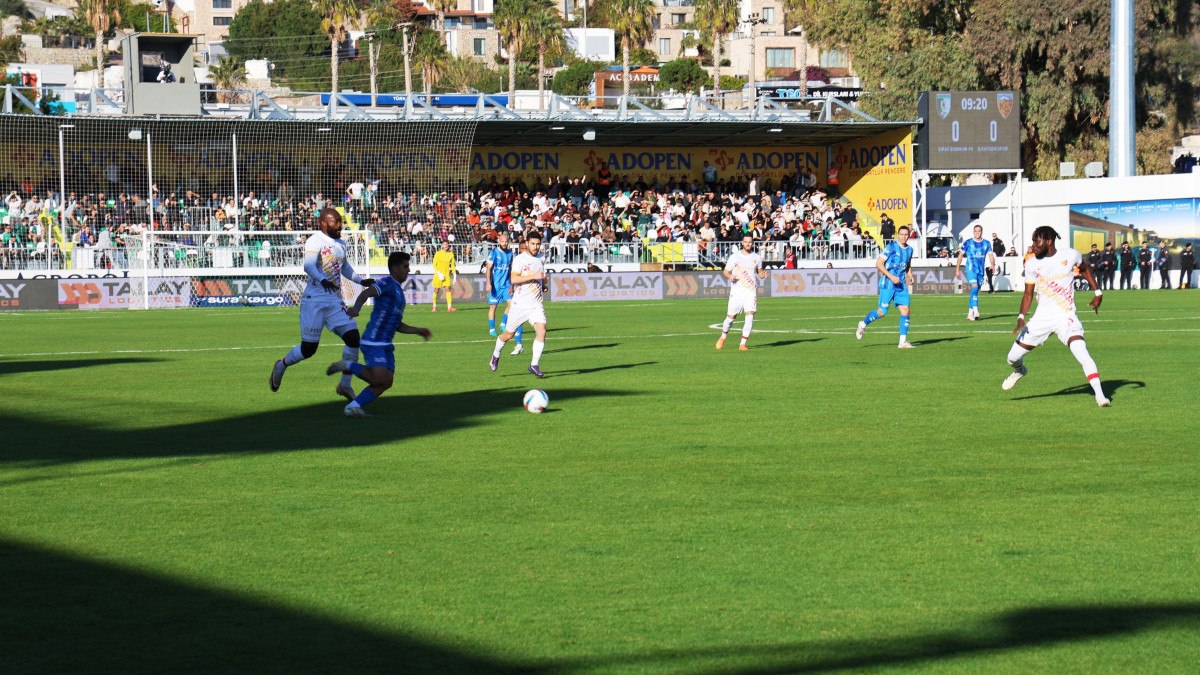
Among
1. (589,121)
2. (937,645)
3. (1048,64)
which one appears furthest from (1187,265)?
(937,645)

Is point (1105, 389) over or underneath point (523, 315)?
underneath

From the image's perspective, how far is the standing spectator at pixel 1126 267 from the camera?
171 ft

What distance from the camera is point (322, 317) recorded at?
50.0 ft

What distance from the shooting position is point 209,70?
375ft

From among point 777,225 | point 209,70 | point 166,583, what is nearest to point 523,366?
point 166,583

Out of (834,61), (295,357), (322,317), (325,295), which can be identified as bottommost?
(295,357)

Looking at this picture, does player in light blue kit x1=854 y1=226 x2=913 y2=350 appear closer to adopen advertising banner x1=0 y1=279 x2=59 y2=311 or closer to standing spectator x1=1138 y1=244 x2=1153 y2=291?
adopen advertising banner x1=0 y1=279 x2=59 y2=311

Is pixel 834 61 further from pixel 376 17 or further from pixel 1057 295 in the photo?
pixel 1057 295

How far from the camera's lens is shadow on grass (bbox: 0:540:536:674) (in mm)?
5785

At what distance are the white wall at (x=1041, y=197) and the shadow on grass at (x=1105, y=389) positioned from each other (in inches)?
1486

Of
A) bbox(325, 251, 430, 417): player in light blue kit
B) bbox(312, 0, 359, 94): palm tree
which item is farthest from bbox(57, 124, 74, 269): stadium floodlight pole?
bbox(312, 0, 359, 94): palm tree

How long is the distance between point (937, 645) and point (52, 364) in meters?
18.5

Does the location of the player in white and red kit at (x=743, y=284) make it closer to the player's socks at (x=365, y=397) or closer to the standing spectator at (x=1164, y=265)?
the player's socks at (x=365, y=397)

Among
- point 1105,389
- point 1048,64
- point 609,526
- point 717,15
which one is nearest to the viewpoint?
point 609,526
